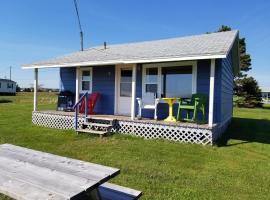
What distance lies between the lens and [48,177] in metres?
2.36

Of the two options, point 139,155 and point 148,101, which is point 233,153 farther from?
point 148,101

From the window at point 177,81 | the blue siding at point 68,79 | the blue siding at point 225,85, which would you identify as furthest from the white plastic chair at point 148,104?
the blue siding at point 68,79

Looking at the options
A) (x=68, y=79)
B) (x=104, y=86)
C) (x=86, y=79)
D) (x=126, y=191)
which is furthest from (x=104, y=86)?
(x=126, y=191)

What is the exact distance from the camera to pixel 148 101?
9641 mm

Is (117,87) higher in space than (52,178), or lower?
higher

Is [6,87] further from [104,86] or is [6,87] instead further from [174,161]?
[174,161]

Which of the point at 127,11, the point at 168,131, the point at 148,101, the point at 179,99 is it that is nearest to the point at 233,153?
the point at 168,131

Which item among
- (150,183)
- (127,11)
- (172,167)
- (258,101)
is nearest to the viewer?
(150,183)

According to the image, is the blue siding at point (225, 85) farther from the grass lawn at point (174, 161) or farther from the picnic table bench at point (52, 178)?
the picnic table bench at point (52, 178)

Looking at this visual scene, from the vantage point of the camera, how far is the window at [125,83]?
10.4 meters

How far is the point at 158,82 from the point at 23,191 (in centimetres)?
762

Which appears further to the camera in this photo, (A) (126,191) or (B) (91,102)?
(B) (91,102)

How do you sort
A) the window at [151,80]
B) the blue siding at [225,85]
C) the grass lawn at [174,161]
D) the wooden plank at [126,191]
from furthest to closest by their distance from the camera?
the window at [151,80] < the blue siding at [225,85] < the grass lawn at [174,161] < the wooden plank at [126,191]

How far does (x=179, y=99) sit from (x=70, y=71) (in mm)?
5810
